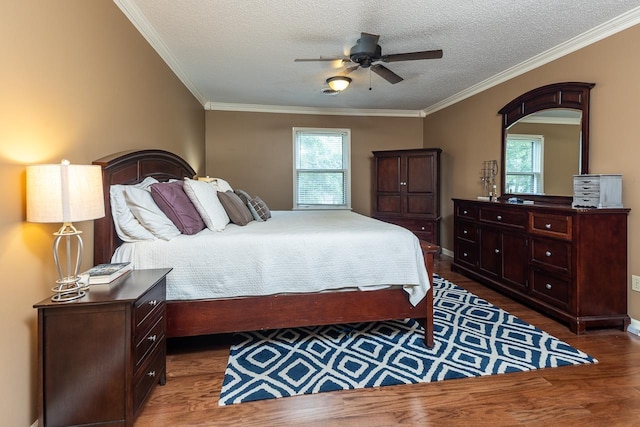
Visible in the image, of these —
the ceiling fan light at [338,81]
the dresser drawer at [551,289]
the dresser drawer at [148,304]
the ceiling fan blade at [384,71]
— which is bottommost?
the dresser drawer at [551,289]

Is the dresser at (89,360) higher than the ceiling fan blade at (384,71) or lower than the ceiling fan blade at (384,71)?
lower

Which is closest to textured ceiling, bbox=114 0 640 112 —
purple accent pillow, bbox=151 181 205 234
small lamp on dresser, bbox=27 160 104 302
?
purple accent pillow, bbox=151 181 205 234


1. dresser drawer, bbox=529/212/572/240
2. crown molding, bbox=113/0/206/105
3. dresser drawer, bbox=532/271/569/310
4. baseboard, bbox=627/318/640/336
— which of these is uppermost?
crown molding, bbox=113/0/206/105

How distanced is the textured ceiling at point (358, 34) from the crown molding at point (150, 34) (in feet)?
0.04

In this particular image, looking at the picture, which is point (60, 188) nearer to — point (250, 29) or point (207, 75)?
point (250, 29)

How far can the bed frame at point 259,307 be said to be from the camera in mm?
2086

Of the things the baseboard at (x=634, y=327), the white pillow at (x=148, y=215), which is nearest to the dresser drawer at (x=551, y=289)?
the baseboard at (x=634, y=327)

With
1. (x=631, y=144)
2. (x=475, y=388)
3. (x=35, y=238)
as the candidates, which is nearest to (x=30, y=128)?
(x=35, y=238)

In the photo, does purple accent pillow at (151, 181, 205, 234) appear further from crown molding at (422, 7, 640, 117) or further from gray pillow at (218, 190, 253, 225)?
crown molding at (422, 7, 640, 117)

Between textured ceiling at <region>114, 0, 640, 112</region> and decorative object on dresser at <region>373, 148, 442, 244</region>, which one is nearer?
textured ceiling at <region>114, 0, 640, 112</region>

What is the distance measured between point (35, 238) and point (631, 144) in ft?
13.3

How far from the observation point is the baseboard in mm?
2615

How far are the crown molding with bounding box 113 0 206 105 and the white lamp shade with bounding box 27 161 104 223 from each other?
5.25 feet

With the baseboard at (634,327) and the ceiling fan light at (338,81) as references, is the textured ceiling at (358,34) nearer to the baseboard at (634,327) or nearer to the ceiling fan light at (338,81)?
the ceiling fan light at (338,81)
